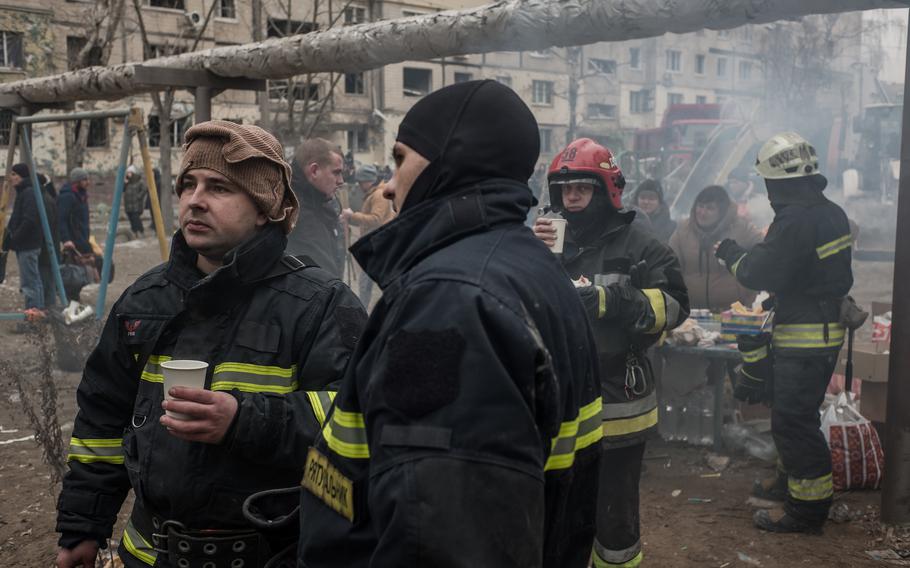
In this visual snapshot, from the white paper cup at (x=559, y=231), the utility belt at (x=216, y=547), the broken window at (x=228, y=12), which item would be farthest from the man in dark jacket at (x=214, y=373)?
the broken window at (x=228, y=12)

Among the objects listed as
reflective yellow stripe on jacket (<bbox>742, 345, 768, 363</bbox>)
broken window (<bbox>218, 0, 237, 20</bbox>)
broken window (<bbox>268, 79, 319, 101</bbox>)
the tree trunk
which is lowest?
reflective yellow stripe on jacket (<bbox>742, 345, 768, 363</bbox>)

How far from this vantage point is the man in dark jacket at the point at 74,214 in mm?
11391

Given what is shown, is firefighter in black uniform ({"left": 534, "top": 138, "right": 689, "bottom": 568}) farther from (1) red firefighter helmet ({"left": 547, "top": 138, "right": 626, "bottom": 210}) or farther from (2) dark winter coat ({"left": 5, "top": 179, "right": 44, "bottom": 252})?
(2) dark winter coat ({"left": 5, "top": 179, "right": 44, "bottom": 252})

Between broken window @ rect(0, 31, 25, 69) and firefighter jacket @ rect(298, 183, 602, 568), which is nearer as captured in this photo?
firefighter jacket @ rect(298, 183, 602, 568)

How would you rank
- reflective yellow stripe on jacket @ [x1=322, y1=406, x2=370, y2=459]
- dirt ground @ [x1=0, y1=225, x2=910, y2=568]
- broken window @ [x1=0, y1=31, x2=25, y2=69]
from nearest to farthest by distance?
reflective yellow stripe on jacket @ [x1=322, y1=406, x2=370, y2=459], dirt ground @ [x1=0, y1=225, x2=910, y2=568], broken window @ [x1=0, y1=31, x2=25, y2=69]

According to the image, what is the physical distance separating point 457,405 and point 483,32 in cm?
385

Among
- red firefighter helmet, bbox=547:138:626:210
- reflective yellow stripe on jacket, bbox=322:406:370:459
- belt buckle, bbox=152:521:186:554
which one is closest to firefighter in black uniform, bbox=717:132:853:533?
red firefighter helmet, bbox=547:138:626:210

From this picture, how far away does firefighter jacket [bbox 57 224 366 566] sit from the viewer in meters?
2.27

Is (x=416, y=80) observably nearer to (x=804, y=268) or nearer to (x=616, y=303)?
(x=804, y=268)

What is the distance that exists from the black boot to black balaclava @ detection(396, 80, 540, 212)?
14.1 ft

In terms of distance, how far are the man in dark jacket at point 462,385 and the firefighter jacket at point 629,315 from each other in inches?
81.7

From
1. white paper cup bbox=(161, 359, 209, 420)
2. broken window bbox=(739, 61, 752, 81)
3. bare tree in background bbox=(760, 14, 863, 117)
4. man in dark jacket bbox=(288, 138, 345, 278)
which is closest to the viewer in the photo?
white paper cup bbox=(161, 359, 209, 420)

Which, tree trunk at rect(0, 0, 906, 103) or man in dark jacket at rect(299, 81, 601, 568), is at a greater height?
tree trunk at rect(0, 0, 906, 103)

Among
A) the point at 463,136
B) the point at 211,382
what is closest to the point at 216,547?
the point at 211,382
